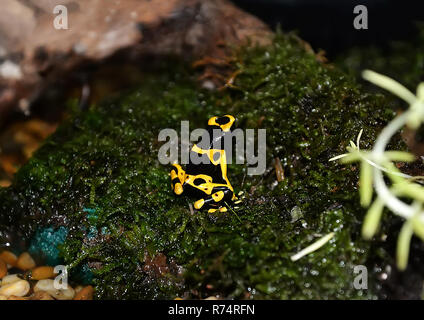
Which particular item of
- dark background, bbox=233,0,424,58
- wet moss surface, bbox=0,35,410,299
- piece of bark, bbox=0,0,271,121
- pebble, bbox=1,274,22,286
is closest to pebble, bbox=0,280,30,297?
pebble, bbox=1,274,22,286

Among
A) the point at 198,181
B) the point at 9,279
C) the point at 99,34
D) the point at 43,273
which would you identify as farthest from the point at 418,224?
the point at 99,34

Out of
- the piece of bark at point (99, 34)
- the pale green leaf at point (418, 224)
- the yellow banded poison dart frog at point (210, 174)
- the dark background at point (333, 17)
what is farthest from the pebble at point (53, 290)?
the dark background at point (333, 17)

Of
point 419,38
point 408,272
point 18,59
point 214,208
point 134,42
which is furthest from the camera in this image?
point 419,38

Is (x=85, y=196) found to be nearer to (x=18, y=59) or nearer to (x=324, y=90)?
(x=18, y=59)

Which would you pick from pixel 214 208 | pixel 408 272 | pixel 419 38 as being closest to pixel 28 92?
pixel 214 208

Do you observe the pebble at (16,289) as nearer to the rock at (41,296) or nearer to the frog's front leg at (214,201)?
the rock at (41,296)
